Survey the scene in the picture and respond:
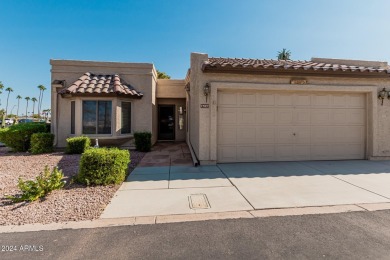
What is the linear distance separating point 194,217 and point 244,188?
1858 millimetres

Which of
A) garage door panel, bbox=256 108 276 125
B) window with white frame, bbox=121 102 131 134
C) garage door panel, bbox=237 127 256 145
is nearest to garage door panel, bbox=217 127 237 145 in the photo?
garage door panel, bbox=237 127 256 145

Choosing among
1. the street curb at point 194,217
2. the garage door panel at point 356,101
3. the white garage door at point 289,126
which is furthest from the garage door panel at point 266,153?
the street curb at point 194,217

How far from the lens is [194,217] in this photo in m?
3.61

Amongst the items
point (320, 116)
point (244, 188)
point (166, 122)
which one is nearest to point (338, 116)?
point (320, 116)

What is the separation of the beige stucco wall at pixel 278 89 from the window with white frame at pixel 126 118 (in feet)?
14.3

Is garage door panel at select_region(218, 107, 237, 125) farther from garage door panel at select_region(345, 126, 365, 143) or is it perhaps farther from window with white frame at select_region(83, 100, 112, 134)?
window with white frame at select_region(83, 100, 112, 134)

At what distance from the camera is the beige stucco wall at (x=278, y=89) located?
7.20 m

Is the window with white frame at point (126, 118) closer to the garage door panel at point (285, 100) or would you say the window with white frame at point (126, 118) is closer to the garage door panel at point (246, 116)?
the garage door panel at point (246, 116)

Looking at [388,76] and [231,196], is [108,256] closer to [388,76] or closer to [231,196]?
[231,196]

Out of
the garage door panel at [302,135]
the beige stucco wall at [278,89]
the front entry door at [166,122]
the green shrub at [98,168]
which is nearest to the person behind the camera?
the green shrub at [98,168]

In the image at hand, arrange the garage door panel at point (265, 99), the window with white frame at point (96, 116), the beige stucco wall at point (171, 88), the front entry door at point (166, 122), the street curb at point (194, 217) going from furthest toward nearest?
1. the front entry door at point (166, 122)
2. the beige stucco wall at point (171, 88)
3. the window with white frame at point (96, 116)
4. the garage door panel at point (265, 99)
5. the street curb at point (194, 217)

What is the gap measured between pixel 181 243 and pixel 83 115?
8.71m

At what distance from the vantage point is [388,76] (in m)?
7.82

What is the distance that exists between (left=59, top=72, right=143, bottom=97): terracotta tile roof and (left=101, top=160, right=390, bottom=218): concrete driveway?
4.41 meters
